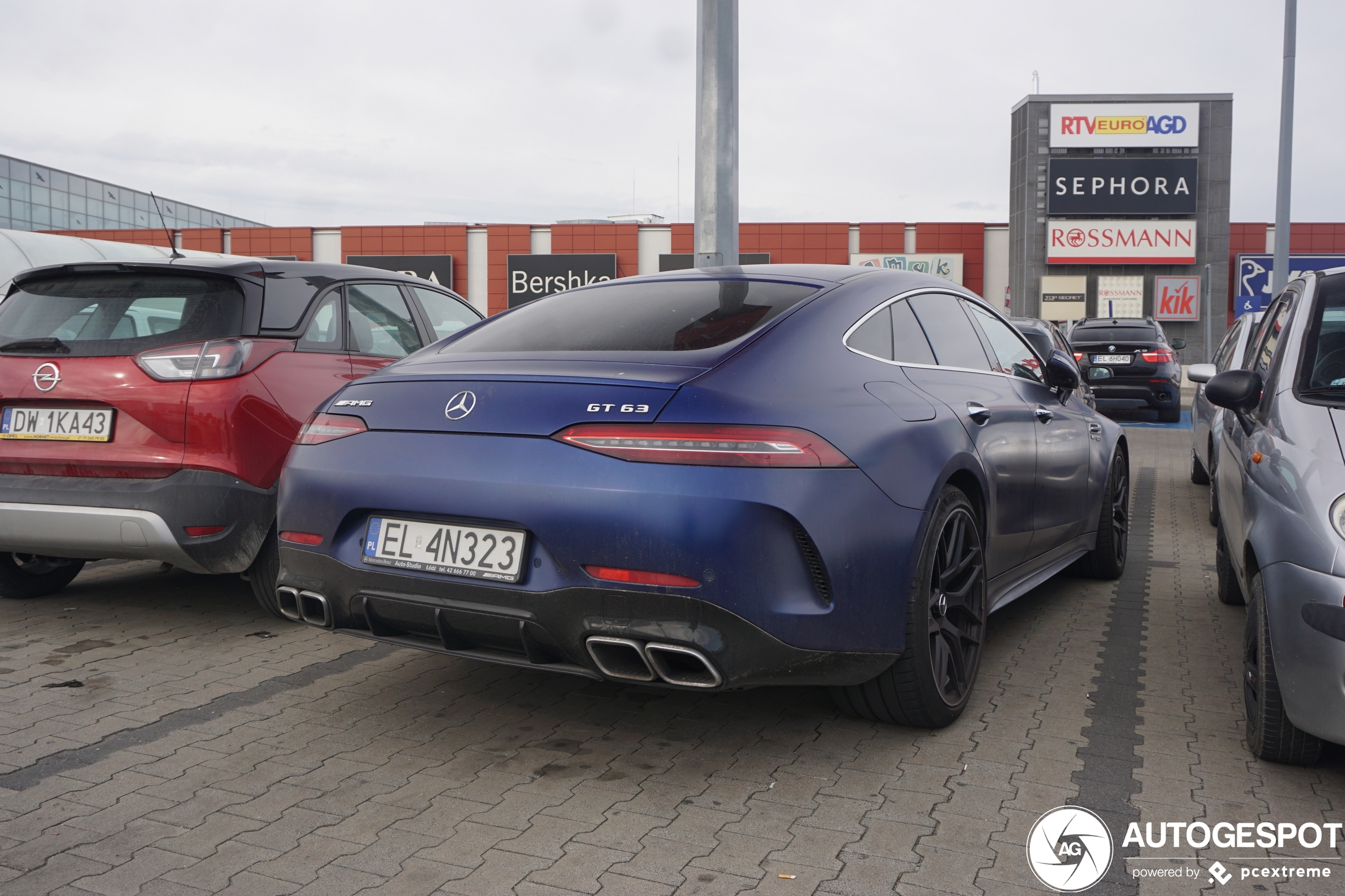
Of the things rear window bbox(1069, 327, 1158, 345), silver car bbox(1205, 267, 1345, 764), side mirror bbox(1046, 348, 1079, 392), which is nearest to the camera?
silver car bbox(1205, 267, 1345, 764)

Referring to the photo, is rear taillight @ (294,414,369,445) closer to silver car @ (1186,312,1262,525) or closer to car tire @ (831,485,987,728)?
car tire @ (831,485,987,728)

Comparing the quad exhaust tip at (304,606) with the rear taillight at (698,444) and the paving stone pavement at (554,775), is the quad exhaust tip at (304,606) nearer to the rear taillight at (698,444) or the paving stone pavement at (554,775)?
the paving stone pavement at (554,775)

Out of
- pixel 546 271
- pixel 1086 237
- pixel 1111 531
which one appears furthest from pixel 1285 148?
pixel 546 271

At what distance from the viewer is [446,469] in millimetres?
2990

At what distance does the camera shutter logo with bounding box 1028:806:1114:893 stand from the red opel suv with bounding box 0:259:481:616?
2773 millimetres

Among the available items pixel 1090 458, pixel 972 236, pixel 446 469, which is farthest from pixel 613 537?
pixel 972 236

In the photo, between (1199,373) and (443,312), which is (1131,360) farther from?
(443,312)

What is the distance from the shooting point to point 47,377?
446 cm

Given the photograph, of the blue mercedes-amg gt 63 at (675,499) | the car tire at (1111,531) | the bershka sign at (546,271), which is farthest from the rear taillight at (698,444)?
the bershka sign at (546,271)

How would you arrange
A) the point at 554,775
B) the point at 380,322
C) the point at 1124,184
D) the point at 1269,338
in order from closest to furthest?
1. the point at 554,775
2. the point at 1269,338
3. the point at 380,322
4. the point at 1124,184

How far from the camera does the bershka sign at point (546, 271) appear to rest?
40938mm

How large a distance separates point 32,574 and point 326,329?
1.96m

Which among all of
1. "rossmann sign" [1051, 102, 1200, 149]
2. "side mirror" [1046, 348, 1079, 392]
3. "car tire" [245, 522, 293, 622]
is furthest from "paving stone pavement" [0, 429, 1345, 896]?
"rossmann sign" [1051, 102, 1200, 149]

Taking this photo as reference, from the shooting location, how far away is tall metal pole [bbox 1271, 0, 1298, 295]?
645 inches
